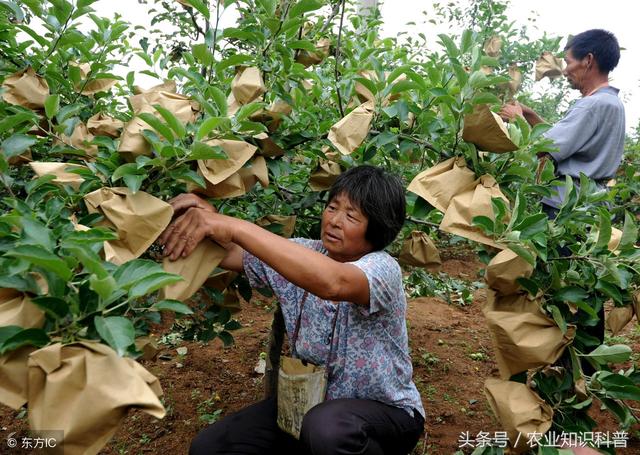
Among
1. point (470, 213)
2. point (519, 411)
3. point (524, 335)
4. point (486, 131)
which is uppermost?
point (486, 131)

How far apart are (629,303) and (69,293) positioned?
6.14 ft

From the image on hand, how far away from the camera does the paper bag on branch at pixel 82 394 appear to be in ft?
3.05

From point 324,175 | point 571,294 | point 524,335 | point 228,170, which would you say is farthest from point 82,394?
point 571,294

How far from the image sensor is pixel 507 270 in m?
1.64

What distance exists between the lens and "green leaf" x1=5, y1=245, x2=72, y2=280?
91 cm

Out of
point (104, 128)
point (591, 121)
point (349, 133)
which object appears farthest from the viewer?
point (591, 121)

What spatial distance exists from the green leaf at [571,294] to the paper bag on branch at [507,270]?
5.4 inches

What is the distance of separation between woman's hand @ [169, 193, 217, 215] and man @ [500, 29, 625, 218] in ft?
4.88

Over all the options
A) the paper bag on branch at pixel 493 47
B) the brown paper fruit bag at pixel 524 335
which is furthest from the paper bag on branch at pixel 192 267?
the paper bag on branch at pixel 493 47

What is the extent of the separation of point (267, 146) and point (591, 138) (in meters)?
1.64

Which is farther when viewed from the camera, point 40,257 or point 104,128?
point 104,128

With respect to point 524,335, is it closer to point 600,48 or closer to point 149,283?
point 149,283

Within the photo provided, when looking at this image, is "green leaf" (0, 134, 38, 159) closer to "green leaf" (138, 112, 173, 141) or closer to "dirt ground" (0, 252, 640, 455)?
"green leaf" (138, 112, 173, 141)

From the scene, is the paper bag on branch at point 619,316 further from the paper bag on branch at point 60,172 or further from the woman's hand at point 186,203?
the paper bag on branch at point 60,172
